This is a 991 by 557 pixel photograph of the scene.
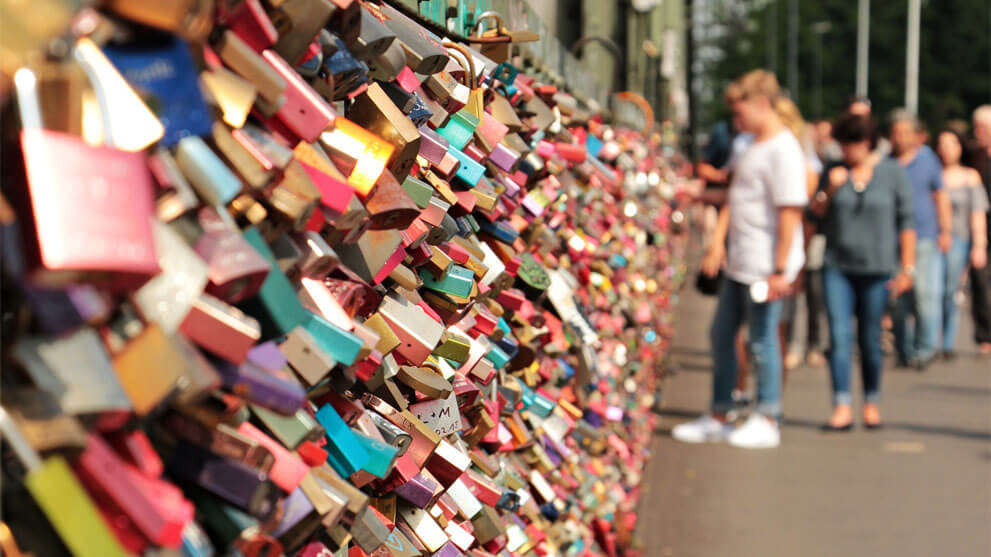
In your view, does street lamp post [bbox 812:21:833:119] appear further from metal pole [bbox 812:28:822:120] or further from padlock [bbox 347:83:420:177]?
padlock [bbox 347:83:420:177]

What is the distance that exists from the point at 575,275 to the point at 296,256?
2.71 meters

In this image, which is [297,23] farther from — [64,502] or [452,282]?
[452,282]

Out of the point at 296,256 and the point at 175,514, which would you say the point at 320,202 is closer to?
the point at 296,256

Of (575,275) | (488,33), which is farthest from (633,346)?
(488,33)

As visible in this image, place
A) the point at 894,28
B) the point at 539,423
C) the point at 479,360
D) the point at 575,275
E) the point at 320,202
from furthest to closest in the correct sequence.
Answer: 1. the point at 894,28
2. the point at 575,275
3. the point at 539,423
4. the point at 479,360
5. the point at 320,202

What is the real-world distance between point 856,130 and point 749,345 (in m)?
1.48

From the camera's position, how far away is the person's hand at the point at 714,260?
8.39 m

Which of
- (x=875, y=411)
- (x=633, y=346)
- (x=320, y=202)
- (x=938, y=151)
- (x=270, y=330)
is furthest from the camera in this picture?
(x=938, y=151)

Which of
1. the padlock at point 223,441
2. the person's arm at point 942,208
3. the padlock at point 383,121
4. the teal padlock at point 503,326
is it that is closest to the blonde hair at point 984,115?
the person's arm at point 942,208

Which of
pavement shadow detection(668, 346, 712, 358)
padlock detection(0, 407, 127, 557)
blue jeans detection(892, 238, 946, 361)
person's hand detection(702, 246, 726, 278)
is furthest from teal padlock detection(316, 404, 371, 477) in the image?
pavement shadow detection(668, 346, 712, 358)

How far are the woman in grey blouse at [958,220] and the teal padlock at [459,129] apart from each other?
10.4 metres

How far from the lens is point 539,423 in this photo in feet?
10.7

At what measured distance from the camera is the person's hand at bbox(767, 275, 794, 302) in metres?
7.52

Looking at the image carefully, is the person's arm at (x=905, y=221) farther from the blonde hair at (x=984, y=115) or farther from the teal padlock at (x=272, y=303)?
the teal padlock at (x=272, y=303)
